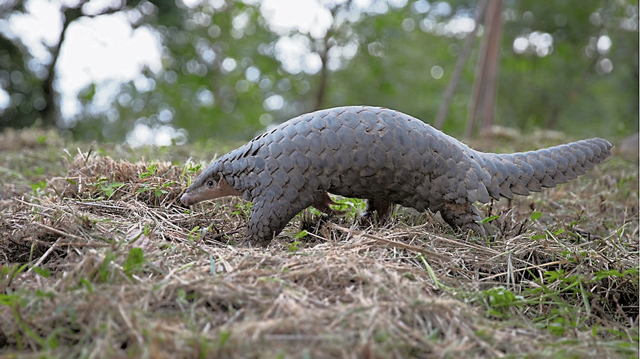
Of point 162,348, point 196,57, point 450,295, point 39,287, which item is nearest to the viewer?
point 162,348

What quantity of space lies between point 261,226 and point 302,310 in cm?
101

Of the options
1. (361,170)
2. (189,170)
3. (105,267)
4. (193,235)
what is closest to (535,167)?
(361,170)

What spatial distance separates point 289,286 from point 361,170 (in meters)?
0.91

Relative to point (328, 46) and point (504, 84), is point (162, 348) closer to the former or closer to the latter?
point (328, 46)

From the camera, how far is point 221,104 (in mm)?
18359

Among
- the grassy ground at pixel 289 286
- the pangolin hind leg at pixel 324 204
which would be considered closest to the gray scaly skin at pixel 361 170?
the grassy ground at pixel 289 286

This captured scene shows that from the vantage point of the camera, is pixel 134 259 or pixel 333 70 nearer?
pixel 134 259

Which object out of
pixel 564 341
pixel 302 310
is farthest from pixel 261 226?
pixel 564 341

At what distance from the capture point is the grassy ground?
179 centimetres

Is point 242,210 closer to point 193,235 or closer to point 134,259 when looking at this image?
point 193,235

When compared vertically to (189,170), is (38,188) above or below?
below

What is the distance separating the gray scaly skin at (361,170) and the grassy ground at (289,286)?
170 millimetres

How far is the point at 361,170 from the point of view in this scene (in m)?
2.87

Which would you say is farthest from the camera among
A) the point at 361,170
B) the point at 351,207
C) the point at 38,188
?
the point at 38,188
